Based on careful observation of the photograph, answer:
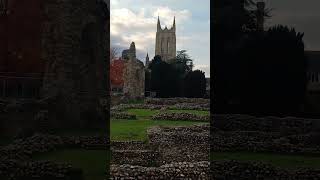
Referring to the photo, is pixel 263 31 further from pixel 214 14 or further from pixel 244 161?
pixel 244 161

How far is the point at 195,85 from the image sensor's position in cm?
2930

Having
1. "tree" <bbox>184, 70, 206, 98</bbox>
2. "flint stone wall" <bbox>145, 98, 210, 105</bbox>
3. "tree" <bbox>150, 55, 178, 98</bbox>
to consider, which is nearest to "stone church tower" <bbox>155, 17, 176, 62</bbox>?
"tree" <bbox>150, 55, 178, 98</bbox>

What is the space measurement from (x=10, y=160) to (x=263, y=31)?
180 inches

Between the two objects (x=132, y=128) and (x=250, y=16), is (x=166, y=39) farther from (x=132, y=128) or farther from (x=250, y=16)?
(x=250, y=16)

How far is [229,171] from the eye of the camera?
7152 millimetres

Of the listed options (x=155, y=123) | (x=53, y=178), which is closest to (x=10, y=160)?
(x=53, y=178)

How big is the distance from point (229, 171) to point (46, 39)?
3760mm

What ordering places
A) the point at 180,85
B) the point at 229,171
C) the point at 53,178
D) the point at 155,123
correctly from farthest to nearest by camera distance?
1. the point at 180,85
2. the point at 155,123
3. the point at 229,171
4. the point at 53,178

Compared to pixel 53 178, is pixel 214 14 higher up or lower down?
higher up

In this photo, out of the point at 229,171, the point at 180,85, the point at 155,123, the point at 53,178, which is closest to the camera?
the point at 53,178

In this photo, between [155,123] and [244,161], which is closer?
Answer: [244,161]

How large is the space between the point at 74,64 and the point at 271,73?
3315mm

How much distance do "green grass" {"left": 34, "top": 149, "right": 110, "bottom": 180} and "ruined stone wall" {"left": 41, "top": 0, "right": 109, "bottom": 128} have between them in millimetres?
492

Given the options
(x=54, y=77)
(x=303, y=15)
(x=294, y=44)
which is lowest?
(x=54, y=77)
